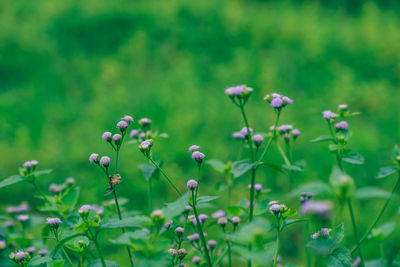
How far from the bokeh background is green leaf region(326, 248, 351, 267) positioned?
212cm

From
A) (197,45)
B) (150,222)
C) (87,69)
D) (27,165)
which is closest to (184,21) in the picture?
(197,45)

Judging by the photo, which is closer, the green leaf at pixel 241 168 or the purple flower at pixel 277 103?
the green leaf at pixel 241 168

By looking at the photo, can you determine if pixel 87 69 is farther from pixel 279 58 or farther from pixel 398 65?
pixel 398 65

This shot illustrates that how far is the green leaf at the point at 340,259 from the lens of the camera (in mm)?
1208

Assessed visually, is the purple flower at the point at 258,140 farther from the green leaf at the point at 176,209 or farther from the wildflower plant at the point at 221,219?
the green leaf at the point at 176,209

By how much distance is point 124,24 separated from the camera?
22.4ft

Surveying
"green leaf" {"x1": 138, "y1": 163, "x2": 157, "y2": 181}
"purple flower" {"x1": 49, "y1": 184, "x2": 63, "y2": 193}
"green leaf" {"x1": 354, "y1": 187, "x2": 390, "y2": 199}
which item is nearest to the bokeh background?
"purple flower" {"x1": 49, "y1": 184, "x2": 63, "y2": 193}

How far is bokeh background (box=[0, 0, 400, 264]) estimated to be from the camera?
13.2 ft

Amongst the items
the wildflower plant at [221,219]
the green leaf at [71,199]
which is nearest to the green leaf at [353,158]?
the wildflower plant at [221,219]

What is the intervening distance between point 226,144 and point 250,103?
0.86 m

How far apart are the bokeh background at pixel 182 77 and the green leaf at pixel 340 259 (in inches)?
83.6

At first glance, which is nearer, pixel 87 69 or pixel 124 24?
pixel 87 69

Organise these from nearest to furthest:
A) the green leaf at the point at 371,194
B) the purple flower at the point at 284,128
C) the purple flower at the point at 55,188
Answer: the green leaf at the point at 371,194 → the purple flower at the point at 284,128 → the purple flower at the point at 55,188

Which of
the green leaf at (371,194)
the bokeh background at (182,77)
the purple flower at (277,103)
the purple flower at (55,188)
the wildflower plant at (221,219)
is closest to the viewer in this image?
the green leaf at (371,194)
